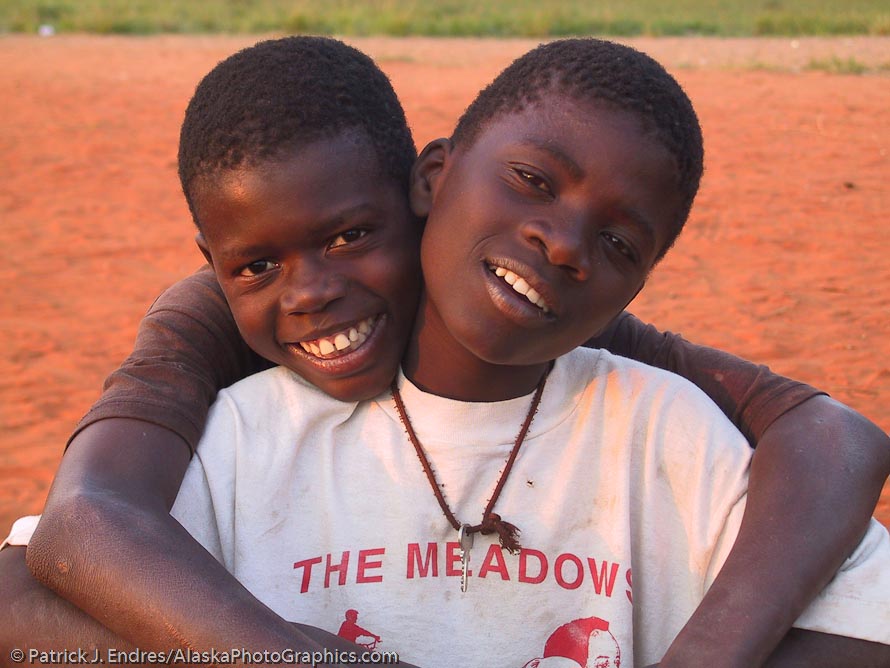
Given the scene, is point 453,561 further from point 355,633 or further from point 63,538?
point 63,538

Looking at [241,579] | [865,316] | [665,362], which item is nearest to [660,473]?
[665,362]

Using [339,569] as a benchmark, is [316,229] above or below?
above

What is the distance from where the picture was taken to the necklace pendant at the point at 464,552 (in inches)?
80.4

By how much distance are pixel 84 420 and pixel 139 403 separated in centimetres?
13

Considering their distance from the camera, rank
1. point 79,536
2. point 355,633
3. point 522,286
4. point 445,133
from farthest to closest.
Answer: point 445,133, point 355,633, point 522,286, point 79,536

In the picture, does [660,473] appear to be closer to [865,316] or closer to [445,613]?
[445,613]

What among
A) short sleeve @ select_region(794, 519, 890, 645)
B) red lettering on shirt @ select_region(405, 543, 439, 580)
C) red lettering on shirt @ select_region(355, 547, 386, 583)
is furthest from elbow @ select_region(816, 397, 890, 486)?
red lettering on shirt @ select_region(355, 547, 386, 583)

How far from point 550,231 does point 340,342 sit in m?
0.50

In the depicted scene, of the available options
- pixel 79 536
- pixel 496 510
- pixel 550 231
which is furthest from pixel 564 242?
pixel 79 536

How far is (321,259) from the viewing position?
209 cm

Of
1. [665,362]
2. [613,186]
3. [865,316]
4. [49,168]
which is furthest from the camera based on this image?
[49,168]

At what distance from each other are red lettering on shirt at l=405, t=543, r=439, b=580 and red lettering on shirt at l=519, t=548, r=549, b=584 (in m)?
0.17

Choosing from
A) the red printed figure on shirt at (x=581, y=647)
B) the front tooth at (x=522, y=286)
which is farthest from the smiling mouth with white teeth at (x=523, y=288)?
the red printed figure on shirt at (x=581, y=647)

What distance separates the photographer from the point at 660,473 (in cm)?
213
